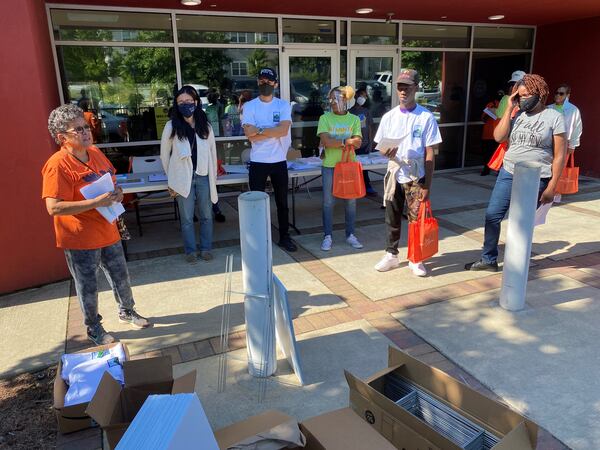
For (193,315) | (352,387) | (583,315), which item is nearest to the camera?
(352,387)

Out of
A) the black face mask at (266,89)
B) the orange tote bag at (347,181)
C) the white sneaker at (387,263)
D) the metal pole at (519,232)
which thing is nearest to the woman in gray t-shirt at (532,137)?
the metal pole at (519,232)

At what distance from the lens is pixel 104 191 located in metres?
3.13

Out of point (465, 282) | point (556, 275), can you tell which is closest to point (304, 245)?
point (465, 282)

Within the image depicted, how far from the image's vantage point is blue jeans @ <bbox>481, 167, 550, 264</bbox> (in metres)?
4.33

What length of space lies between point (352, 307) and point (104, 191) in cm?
220

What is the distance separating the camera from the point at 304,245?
5.60 meters

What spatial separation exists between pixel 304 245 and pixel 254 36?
422 cm

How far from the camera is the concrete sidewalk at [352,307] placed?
115 inches

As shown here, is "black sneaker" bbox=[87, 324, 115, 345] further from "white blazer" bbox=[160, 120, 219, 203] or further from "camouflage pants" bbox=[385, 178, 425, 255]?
"camouflage pants" bbox=[385, 178, 425, 255]

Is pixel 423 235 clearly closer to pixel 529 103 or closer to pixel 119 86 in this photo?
pixel 529 103

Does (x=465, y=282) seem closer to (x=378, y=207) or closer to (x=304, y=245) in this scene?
(x=304, y=245)

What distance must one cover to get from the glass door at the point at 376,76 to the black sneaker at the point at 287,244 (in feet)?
14.4

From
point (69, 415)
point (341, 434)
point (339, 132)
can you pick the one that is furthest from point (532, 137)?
point (69, 415)

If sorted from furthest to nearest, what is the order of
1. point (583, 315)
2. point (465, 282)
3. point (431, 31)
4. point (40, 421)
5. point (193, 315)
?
point (431, 31), point (465, 282), point (193, 315), point (583, 315), point (40, 421)
